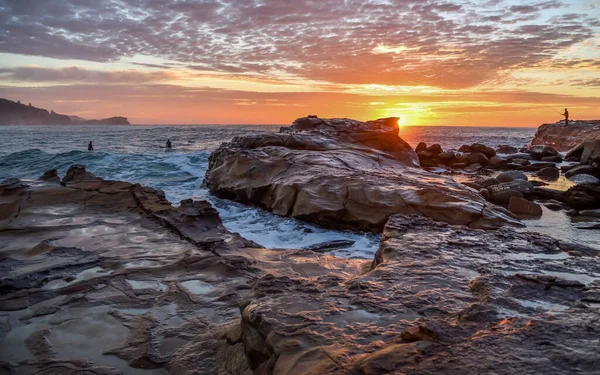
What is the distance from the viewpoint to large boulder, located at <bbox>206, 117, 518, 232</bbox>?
25.2 feet

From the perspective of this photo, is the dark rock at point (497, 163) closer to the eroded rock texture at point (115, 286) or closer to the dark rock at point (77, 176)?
the eroded rock texture at point (115, 286)

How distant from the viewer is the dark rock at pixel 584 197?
9984mm

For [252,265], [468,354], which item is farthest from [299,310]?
[252,265]

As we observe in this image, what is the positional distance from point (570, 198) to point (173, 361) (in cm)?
1114

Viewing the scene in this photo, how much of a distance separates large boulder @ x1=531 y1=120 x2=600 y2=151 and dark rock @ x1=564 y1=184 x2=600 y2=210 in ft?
70.3

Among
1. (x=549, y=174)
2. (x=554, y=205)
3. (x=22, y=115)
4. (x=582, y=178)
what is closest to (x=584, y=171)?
(x=582, y=178)

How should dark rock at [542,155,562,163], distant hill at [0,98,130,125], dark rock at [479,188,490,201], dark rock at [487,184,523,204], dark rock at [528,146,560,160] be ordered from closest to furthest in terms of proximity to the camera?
1. dark rock at [487,184,523,204]
2. dark rock at [479,188,490,201]
3. dark rock at [542,155,562,163]
4. dark rock at [528,146,560,160]
5. distant hill at [0,98,130,125]

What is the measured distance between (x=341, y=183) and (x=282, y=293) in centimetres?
596

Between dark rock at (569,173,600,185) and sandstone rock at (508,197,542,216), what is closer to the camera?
sandstone rock at (508,197,542,216)

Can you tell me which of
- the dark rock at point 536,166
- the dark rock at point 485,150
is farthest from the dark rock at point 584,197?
the dark rock at point 485,150

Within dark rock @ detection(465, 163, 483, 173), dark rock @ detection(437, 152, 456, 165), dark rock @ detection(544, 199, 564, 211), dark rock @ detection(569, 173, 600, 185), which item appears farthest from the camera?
dark rock @ detection(437, 152, 456, 165)

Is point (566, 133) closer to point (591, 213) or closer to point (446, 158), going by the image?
point (446, 158)

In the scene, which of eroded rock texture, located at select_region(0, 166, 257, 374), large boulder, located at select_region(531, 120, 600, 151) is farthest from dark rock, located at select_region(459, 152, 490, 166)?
eroded rock texture, located at select_region(0, 166, 257, 374)

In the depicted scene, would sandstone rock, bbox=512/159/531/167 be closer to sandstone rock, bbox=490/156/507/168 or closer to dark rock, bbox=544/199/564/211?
sandstone rock, bbox=490/156/507/168
